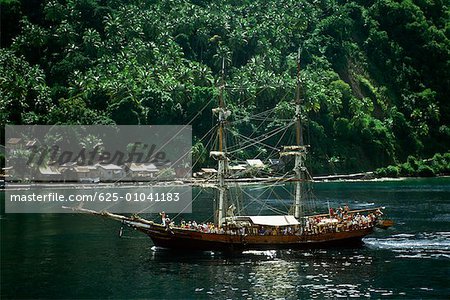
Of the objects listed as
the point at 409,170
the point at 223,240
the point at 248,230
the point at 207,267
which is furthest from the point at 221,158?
the point at 409,170

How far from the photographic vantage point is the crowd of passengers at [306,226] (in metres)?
78.9

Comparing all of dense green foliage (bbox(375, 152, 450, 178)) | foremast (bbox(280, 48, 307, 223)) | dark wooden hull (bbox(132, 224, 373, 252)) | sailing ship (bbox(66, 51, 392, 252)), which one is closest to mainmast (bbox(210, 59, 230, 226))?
sailing ship (bbox(66, 51, 392, 252))

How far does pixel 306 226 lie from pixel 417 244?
14.5 metres

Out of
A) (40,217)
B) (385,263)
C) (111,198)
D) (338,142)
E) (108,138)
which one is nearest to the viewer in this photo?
(385,263)

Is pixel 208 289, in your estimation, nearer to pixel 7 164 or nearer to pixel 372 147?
pixel 7 164

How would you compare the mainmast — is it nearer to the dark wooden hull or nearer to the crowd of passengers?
the crowd of passengers

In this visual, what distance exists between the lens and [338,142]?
199250 mm

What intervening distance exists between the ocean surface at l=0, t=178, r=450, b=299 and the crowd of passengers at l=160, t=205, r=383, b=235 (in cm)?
248

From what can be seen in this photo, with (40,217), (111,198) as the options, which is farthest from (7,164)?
(40,217)

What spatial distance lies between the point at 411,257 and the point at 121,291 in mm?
33466

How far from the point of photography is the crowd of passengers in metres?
78.9

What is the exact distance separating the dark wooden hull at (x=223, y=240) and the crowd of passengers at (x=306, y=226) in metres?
0.47

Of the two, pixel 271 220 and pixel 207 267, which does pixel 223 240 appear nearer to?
pixel 271 220

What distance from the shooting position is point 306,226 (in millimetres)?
81312
